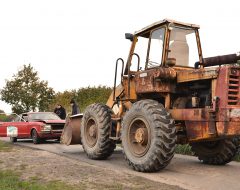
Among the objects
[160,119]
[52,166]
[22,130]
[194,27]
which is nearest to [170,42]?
[194,27]

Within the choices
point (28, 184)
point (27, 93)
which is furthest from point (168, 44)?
point (27, 93)

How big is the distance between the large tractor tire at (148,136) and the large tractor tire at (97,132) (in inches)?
45.4

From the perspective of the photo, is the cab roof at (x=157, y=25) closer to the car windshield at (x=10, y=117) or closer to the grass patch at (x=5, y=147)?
the grass patch at (x=5, y=147)

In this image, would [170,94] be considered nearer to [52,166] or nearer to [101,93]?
[52,166]

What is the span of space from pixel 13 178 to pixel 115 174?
78.4 inches

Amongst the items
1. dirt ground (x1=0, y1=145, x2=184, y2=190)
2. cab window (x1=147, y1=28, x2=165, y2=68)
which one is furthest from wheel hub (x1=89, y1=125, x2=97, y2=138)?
cab window (x1=147, y1=28, x2=165, y2=68)

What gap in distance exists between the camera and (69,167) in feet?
30.2

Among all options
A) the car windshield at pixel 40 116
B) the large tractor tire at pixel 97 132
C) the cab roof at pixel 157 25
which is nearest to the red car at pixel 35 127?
the car windshield at pixel 40 116

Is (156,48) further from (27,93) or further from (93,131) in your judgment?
(27,93)

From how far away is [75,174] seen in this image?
8.25 meters

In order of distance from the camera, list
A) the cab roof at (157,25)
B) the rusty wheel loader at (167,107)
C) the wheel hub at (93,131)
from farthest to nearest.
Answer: the wheel hub at (93,131), the cab roof at (157,25), the rusty wheel loader at (167,107)

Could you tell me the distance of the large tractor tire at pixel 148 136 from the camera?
8219mm

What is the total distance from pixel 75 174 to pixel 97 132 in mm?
2614

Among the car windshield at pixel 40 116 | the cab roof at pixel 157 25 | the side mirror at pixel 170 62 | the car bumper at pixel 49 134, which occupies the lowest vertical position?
the car bumper at pixel 49 134
